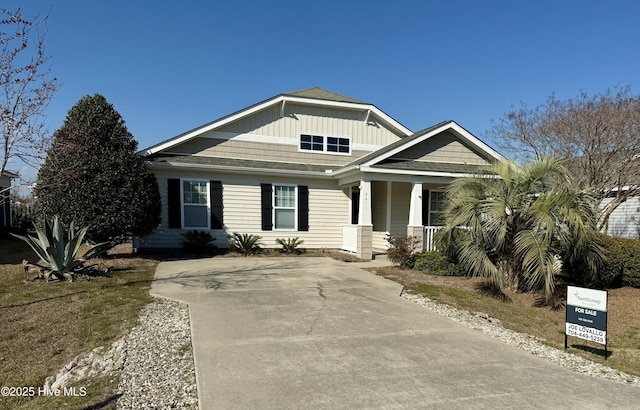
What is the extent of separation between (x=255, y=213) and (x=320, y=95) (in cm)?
583

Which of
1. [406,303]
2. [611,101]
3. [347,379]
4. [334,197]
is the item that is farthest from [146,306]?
[611,101]

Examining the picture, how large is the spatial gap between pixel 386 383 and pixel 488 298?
5399mm

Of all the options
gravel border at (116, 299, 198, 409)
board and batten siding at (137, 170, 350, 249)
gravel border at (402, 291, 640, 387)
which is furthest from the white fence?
gravel border at (116, 299, 198, 409)

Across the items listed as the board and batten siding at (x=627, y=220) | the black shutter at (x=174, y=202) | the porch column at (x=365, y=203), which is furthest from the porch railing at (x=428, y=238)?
the board and batten siding at (x=627, y=220)

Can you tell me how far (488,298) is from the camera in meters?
8.19

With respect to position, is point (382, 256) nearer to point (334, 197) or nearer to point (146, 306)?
point (334, 197)

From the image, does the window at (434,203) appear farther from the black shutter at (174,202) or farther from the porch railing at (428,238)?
the black shutter at (174,202)

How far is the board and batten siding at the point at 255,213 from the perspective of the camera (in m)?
12.6

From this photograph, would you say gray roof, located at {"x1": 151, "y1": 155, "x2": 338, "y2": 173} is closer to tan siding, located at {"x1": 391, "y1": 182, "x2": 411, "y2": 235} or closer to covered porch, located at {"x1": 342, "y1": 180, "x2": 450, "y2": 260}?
covered porch, located at {"x1": 342, "y1": 180, "x2": 450, "y2": 260}

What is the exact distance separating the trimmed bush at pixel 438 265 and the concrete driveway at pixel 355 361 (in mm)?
3347

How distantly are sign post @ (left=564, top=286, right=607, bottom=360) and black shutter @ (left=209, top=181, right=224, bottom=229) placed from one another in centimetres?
1056

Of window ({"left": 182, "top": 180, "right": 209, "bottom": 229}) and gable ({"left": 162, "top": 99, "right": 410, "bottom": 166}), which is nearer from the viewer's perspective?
window ({"left": 182, "top": 180, "right": 209, "bottom": 229})

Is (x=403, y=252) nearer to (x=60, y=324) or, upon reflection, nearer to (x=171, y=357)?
(x=171, y=357)

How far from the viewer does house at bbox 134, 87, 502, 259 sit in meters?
12.6
